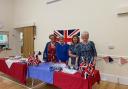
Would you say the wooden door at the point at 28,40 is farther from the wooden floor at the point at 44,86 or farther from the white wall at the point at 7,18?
the wooden floor at the point at 44,86

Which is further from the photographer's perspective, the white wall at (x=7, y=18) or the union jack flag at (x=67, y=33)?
the white wall at (x=7, y=18)

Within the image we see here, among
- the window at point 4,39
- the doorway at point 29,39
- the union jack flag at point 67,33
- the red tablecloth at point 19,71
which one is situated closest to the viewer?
the red tablecloth at point 19,71

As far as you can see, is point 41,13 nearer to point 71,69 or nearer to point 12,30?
point 12,30

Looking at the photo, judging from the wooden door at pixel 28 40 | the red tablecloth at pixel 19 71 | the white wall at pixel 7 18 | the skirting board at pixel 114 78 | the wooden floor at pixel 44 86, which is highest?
the white wall at pixel 7 18

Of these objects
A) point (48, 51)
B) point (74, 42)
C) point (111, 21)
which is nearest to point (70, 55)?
point (74, 42)

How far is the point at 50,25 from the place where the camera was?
18.7ft

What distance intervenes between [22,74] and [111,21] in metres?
2.60

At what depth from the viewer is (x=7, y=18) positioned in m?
7.38

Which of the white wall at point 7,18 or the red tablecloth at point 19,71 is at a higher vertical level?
the white wall at point 7,18

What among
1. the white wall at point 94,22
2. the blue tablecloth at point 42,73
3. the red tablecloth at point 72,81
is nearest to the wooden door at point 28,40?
the white wall at point 94,22

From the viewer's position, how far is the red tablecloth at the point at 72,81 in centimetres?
251

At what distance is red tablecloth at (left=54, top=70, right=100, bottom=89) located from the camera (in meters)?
2.51

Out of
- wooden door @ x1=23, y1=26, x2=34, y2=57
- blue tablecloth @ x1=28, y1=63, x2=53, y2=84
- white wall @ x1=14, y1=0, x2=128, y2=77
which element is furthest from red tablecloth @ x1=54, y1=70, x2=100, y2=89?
wooden door @ x1=23, y1=26, x2=34, y2=57

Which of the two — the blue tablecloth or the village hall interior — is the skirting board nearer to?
the village hall interior
